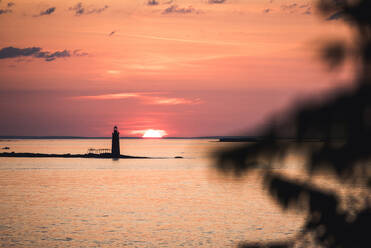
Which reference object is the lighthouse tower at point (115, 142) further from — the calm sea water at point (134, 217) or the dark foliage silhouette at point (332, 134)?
the dark foliage silhouette at point (332, 134)

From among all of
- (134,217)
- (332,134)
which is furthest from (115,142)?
(332,134)

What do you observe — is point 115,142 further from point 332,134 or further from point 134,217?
point 332,134

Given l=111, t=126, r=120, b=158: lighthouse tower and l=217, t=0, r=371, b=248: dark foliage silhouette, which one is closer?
l=217, t=0, r=371, b=248: dark foliage silhouette

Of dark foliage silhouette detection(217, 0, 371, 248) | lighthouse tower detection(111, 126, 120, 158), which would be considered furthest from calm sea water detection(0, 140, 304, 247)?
lighthouse tower detection(111, 126, 120, 158)

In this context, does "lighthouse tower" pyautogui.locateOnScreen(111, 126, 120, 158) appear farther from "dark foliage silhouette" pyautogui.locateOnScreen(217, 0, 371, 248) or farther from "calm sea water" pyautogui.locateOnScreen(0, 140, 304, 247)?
"dark foliage silhouette" pyautogui.locateOnScreen(217, 0, 371, 248)

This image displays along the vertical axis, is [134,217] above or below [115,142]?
below

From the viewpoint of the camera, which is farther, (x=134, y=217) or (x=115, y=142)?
(x=115, y=142)

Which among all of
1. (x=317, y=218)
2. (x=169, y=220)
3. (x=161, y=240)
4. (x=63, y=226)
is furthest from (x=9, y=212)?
(x=317, y=218)

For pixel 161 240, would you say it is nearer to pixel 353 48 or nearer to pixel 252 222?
pixel 252 222

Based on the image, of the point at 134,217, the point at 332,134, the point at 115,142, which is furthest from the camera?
the point at 115,142

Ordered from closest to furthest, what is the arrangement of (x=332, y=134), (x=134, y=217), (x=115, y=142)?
(x=332, y=134) < (x=134, y=217) < (x=115, y=142)

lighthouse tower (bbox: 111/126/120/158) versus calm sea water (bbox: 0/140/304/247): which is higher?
lighthouse tower (bbox: 111/126/120/158)

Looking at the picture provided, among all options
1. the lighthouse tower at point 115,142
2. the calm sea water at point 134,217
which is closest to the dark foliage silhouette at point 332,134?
the calm sea water at point 134,217

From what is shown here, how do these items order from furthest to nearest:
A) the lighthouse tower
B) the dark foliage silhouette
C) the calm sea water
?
the lighthouse tower
the calm sea water
the dark foliage silhouette
